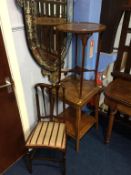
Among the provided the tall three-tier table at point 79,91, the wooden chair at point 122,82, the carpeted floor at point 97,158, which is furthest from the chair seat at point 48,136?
the wooden chair at point 122,82

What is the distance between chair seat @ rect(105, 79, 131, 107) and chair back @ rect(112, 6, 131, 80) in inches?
3.1

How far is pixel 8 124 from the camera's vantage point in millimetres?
1527

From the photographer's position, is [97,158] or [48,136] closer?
[48,136]

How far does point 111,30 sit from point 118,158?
4.51 feet

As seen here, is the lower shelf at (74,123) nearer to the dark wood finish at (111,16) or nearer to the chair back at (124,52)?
the chair back at (124,52)

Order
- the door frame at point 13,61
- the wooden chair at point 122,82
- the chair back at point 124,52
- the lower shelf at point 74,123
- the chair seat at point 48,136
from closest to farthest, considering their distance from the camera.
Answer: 1. the door frame at point 13,61
2. the chair seat at point 48,136
3. the wooden chair at point 122,82
4. the chair back at point 124,52
5. the lower shelf at point 74,123

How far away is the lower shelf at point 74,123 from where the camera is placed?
187cm

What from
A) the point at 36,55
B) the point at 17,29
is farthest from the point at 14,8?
the point at 36,55

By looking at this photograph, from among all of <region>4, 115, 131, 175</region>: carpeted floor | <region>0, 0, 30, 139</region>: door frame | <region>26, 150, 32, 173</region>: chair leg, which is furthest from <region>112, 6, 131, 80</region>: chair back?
<region>26, 150, 32, 173</region>: chair leg

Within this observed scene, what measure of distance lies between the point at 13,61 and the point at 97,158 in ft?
4.33

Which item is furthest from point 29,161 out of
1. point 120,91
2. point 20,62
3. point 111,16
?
point 111,16

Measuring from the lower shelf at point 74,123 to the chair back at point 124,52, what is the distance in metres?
0.61

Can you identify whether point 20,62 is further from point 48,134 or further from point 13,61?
point 48,134

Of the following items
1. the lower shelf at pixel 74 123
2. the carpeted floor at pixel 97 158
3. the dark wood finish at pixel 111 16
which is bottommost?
the carpeted floor at pixel 97 158
